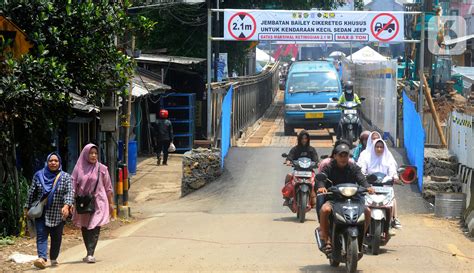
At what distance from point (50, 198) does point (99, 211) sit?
730 millimetres

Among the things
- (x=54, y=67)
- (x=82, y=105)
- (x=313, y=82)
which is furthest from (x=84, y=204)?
(x=313, y=82)

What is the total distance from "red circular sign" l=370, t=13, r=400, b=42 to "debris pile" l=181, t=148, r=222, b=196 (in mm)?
5269

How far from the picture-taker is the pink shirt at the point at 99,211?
1034 centimetres

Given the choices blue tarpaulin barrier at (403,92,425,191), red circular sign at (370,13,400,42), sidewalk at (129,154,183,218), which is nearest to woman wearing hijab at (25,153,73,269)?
sidewalk at (129,154,183,218)

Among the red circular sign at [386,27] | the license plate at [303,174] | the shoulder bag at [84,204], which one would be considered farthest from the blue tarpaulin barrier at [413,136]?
the shoulder bag at [84,204]

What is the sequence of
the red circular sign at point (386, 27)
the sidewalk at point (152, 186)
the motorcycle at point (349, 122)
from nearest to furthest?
the sidewalk at point (152, 186)
the red circular sign at point (386, 27)
the motorcycle at point (349, 122)

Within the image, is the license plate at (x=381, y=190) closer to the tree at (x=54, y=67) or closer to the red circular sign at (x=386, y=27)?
the tree at (x=54, y=67)

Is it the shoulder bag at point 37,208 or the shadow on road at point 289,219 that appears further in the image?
the shadow on road at point 289,219

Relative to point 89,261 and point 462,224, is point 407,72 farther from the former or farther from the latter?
point 89,261

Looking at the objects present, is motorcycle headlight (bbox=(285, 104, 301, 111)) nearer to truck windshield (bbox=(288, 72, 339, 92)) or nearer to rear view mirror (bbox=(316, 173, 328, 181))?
truck windshield (bbox=(288, 72, 339, 92))

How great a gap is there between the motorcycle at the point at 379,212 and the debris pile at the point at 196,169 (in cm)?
856

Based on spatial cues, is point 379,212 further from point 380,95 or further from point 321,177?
point 380,95

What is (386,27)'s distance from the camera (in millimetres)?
20500

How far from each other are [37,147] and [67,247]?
1.82m
